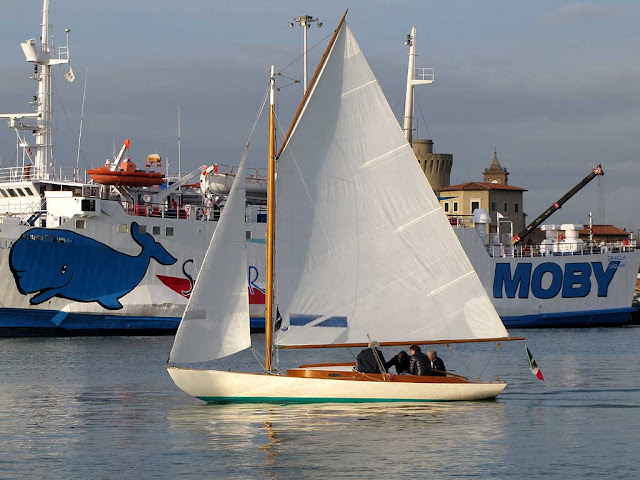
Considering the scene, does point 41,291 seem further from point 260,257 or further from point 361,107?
point 361,107

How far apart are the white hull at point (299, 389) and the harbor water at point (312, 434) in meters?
0.24

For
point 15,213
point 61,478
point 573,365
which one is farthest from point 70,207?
point 61,478

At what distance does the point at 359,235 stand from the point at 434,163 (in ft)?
259

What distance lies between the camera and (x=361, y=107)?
24.7 m

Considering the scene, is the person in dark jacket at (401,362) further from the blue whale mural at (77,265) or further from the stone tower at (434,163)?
the stone tower at (434,163)

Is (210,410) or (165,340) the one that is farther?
(165,340)

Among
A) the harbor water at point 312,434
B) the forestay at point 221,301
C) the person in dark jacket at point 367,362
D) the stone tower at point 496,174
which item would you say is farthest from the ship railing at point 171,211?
the stone tower at point 496,174

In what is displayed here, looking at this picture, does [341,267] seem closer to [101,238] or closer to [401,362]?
[401,362]

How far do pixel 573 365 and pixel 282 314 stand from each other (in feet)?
54.7

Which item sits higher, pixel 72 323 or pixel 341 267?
pixel 341 267

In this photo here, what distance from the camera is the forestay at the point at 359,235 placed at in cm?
2419

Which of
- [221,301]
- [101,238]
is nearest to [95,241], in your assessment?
[101,238]

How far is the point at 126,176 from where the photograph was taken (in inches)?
2170

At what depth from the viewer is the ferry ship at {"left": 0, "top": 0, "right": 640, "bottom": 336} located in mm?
51062
